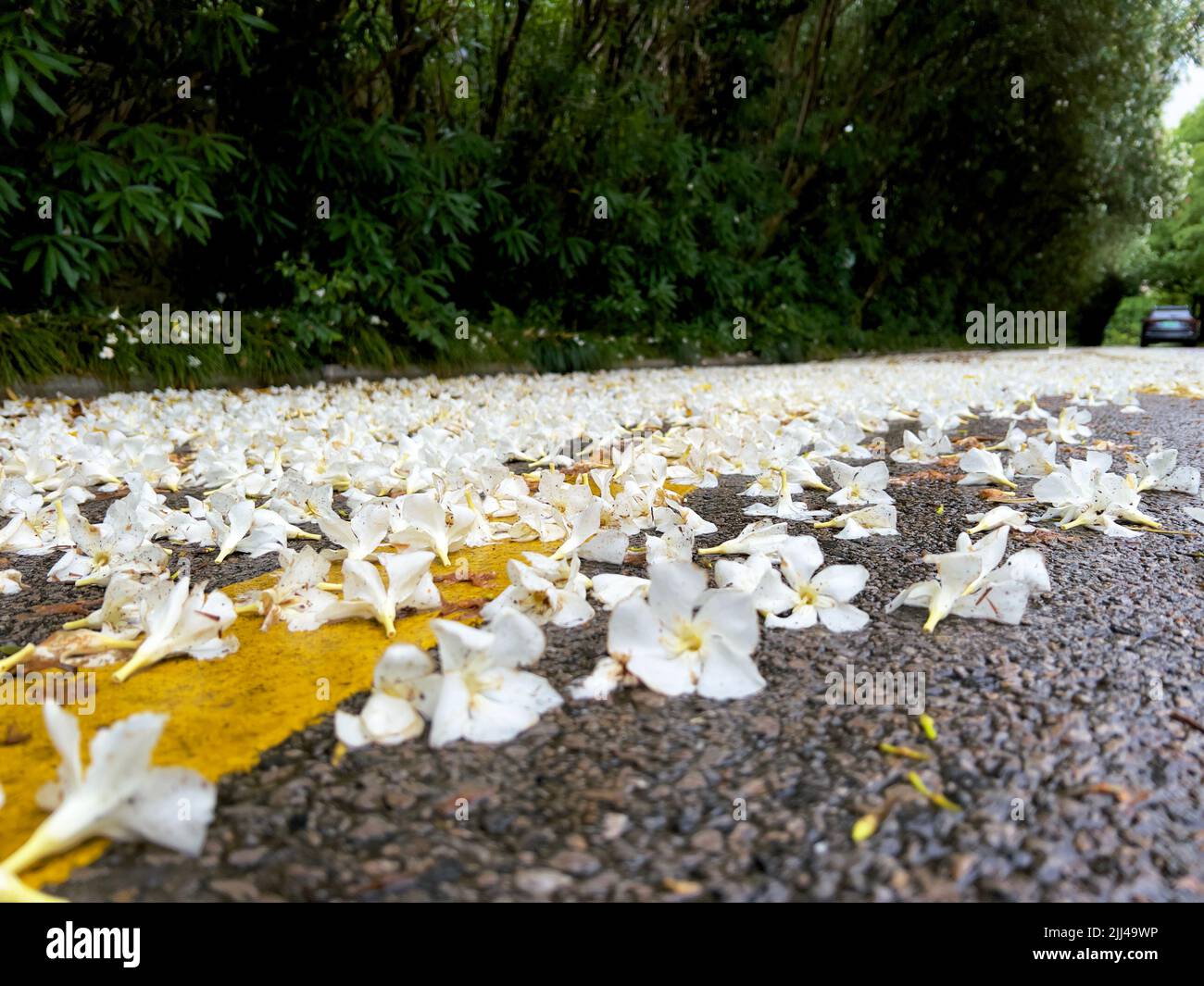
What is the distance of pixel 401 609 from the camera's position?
4.26 ft

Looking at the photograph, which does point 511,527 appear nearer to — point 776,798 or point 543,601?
point 543,601

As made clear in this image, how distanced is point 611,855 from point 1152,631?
2.91 feet

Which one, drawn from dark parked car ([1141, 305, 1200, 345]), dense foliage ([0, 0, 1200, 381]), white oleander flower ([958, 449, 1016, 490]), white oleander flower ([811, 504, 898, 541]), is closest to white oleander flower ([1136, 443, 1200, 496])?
white oleander flower ([958, 449, 1016, 490])

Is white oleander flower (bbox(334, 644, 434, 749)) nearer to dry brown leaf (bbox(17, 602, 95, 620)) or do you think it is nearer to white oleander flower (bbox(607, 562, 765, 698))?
white oleander flower (bbox(607, 562, 765, 698))

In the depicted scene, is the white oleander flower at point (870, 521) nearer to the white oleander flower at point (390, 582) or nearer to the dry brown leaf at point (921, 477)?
the dry brown leaf at point (921, 477)

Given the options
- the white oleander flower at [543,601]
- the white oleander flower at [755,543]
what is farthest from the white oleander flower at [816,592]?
the white oleander flower at [543,601]

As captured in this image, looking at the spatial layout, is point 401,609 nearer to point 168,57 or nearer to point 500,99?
point 168,57

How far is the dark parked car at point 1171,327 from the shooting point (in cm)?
2033

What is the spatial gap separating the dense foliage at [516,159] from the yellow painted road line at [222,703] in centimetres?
414

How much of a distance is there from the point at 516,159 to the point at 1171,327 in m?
19.6

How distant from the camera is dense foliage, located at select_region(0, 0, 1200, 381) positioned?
4.91 m

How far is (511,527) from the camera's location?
69.1 inches

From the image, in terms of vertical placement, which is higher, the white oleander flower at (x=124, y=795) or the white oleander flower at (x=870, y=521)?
the white oleander flower at (x=870, y=521)
